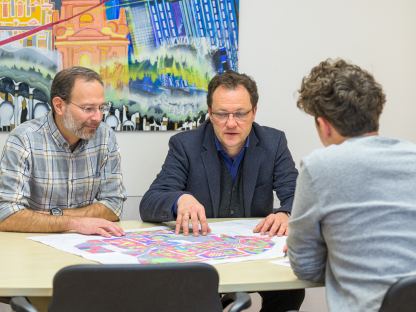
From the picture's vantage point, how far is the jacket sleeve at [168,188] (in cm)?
274

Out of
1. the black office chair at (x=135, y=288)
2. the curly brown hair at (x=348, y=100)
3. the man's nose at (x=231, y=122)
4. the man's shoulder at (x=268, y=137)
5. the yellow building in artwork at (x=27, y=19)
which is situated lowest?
the black office chair at (x=135, y=288)

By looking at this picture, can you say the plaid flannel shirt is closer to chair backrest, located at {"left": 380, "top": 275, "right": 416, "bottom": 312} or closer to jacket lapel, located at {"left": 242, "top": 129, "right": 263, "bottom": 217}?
jacket lapel, located at {"left": 242, "top": 129, "right": 263, "bottom": 217}

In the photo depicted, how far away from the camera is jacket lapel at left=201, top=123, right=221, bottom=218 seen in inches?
120

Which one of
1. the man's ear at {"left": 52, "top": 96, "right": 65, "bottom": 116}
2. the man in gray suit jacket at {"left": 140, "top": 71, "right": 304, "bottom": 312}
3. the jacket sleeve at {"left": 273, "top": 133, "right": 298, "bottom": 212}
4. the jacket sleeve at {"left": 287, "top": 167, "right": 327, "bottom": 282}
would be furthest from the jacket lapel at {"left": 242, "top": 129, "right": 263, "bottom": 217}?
the jacket sleeve at {"left": 287, "top": 167, "right": 327, "bottom": 282}

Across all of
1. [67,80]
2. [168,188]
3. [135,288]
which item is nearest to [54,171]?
[67,80]

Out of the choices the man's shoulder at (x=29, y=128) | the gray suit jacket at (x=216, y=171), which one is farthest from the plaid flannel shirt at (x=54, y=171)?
the gray suit jacket at (x=216, y=171)

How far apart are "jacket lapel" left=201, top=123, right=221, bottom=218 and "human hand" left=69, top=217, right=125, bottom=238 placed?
632 millimetres

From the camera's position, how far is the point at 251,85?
10.2 feet

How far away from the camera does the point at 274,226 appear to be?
260 centimetres

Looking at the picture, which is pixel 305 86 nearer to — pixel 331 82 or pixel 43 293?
pixel 331 82

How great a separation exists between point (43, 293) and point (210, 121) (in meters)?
1.57

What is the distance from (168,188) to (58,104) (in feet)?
2.07

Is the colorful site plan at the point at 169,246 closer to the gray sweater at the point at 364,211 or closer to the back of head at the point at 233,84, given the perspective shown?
the gray sweater at the point at 364,211

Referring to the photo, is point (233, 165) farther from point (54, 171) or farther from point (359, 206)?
point (359, 206)
